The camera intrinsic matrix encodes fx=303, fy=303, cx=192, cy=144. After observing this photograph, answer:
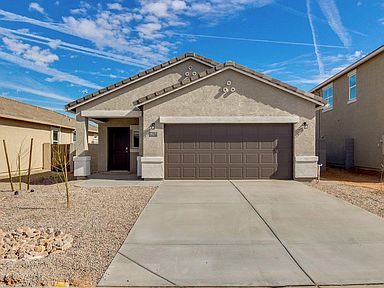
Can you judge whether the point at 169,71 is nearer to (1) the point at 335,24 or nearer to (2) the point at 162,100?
(2) the point at 162,100

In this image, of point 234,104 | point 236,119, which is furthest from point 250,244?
point 234,104

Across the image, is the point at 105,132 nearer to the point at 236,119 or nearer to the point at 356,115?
the point at 236,119

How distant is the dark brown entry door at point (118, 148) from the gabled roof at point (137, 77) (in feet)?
9.02

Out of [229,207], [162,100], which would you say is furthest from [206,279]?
[162,100]

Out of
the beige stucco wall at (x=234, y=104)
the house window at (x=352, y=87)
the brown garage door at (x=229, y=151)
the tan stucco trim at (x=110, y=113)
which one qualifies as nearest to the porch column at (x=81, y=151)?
the tan stucco trim at (x=110, y=113)

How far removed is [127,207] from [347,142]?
15.3 m

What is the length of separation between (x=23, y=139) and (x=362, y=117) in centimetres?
2039

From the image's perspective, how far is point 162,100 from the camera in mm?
13336

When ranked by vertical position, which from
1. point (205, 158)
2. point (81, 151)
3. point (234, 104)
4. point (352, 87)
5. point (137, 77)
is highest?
point (352, 87)

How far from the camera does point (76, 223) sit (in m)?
6.70

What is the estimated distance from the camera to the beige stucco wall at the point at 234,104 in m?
13.2

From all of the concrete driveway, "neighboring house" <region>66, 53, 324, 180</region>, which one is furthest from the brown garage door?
the concrete driveway

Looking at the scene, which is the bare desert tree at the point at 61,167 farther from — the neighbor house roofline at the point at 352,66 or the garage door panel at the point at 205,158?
the neighbor house roofline at the point at 352,66

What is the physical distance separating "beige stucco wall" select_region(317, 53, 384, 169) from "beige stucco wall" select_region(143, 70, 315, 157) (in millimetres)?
4976
